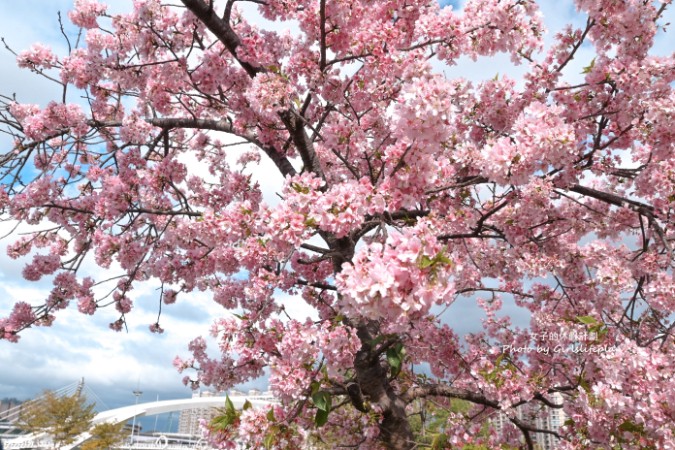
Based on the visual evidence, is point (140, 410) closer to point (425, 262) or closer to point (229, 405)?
point (229, 405)

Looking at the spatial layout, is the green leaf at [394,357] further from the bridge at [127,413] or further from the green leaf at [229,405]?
the bridge at [127,413]

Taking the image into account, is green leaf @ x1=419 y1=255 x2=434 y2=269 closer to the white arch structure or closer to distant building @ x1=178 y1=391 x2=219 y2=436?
distant building @ x1=178 y1=391 x2=219 y2=436

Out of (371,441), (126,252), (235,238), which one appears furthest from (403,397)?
(126,252)

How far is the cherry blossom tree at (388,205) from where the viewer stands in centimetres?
273

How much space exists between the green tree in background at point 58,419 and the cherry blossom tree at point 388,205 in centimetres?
2639

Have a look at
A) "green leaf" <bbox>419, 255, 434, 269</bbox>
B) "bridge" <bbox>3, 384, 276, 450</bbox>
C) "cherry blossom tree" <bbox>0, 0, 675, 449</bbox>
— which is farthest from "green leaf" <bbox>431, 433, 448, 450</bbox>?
"bridge" <bbox>3, 384, 276, 450</bbox>

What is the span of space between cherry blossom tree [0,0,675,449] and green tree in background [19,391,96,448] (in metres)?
26.4

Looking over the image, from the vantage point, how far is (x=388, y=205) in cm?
261

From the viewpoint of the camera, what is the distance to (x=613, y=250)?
16.9ft

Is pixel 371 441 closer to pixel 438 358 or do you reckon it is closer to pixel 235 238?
pixel 438 358

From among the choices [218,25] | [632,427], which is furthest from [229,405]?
[218,25]

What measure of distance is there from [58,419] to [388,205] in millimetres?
31777

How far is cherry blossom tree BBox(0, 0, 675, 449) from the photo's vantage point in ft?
8.96

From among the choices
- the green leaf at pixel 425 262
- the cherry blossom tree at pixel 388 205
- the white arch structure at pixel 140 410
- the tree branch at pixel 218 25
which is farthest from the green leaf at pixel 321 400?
the white arch structure at pixel 140 410
